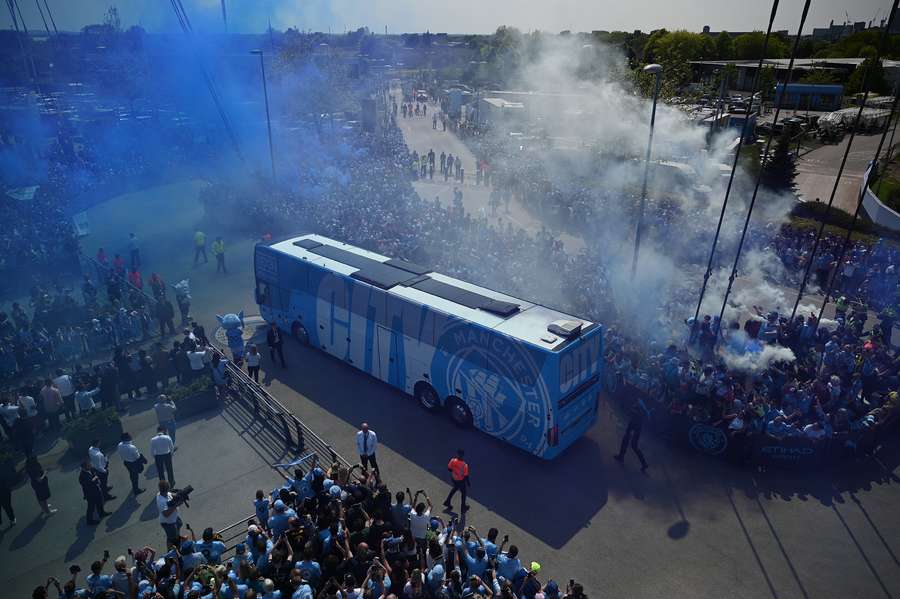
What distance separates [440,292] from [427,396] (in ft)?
8.12

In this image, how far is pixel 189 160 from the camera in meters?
38.8

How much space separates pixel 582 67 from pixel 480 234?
2445 cm

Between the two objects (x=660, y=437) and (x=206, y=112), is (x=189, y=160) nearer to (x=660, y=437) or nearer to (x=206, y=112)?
(x=206, y=112)

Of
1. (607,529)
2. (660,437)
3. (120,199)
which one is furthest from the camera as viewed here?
(120,199)

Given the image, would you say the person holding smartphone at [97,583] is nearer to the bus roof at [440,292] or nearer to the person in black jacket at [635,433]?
the bus roof at [440,292]

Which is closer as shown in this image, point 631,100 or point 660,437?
point 660,437

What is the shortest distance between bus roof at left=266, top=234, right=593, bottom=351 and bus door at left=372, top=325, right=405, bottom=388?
107 centimetres

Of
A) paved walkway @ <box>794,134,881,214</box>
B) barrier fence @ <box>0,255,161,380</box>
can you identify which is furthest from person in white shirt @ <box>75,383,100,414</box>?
paved walkway @ <box>794,134,881,214</box>

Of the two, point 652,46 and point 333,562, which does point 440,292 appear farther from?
point 652,46

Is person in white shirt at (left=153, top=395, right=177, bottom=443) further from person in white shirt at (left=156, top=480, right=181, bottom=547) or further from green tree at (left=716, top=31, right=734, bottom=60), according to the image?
green tree at (left=716, top=31, right=734, bottom=60)

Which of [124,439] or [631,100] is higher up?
[631,100]

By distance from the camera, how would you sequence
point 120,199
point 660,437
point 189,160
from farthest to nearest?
point 189,160, point 120,199, point 660,437

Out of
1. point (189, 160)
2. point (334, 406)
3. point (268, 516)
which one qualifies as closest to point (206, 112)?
point (189, 160)

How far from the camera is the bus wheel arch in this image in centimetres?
1267
